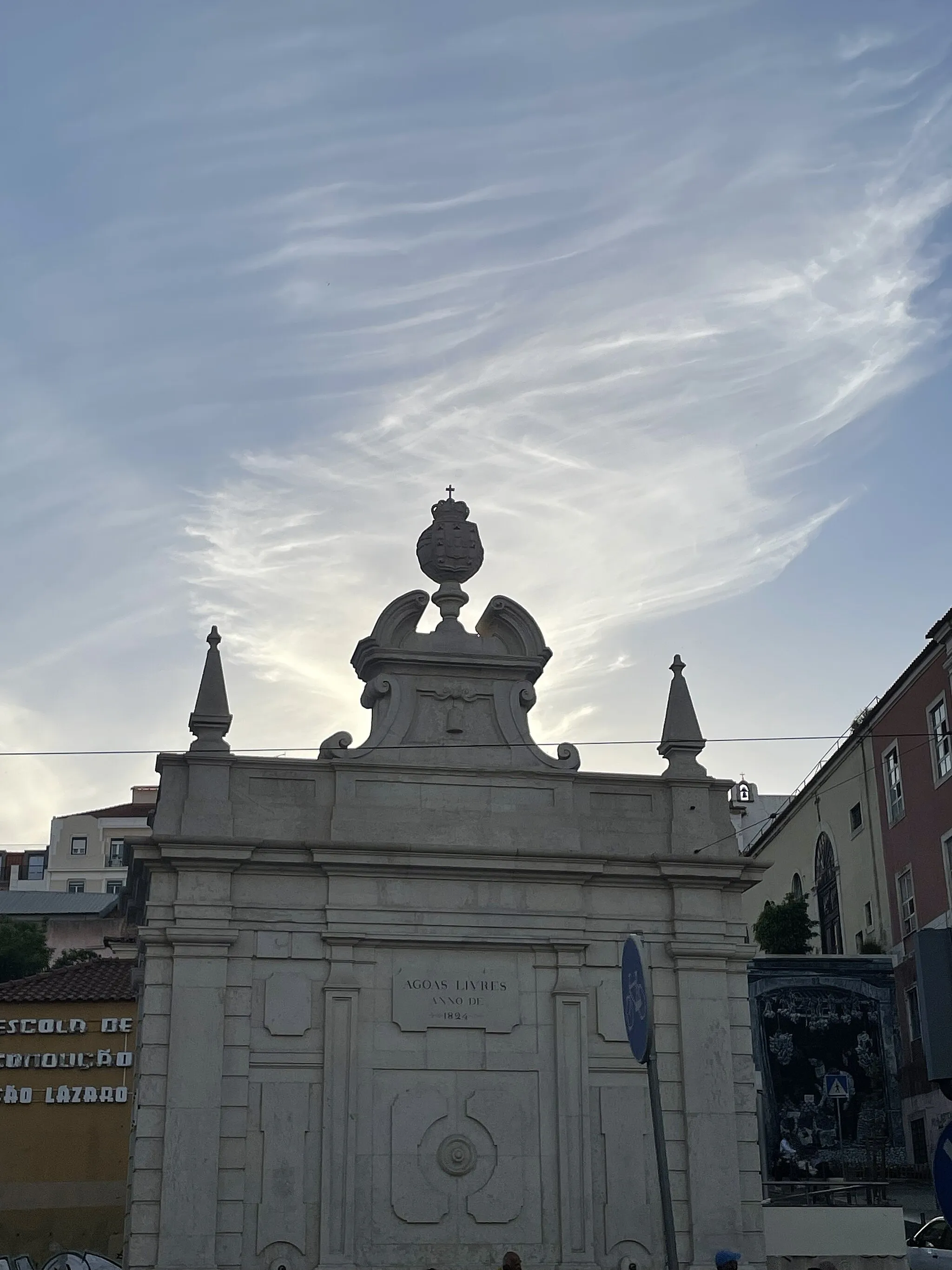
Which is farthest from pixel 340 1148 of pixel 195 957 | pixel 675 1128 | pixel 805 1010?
pixel 805 1010

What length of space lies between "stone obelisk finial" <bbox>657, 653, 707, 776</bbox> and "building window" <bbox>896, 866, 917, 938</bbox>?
61.4 feet

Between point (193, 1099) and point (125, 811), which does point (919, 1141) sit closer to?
point (193, 1099)

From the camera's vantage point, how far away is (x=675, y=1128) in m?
23.0

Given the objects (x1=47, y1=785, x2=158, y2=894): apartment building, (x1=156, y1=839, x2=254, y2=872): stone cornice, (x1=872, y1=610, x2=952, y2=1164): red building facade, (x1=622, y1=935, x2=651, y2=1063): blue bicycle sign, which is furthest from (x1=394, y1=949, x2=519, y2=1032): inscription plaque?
(x1=47, y1=785, x2=158, y2=894): apartment building

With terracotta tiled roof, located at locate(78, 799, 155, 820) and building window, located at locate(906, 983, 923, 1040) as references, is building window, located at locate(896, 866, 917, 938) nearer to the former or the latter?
building window, located at locate(906, 983, 923, 1040)

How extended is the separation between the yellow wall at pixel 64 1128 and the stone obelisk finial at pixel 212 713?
8.02m

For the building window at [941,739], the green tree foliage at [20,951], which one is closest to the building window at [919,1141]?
the building window at [941,739]

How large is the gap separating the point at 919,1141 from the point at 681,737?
2011 centimetres

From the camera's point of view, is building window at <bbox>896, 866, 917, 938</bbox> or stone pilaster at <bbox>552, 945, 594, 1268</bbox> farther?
building window at <bbox>896, 866, 917, 938</bbox>

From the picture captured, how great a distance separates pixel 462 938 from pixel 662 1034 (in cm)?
350

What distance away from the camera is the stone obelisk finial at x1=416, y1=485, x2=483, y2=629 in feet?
85.0

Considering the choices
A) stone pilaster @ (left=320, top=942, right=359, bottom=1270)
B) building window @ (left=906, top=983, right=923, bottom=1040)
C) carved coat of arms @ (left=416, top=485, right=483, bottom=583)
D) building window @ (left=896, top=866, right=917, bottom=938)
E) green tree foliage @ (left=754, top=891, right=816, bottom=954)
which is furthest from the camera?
green tree foliage @ (left=754, top=891, right=816, bottom=954)

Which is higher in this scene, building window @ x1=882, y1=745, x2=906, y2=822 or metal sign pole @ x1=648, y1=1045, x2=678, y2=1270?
building window @ x1=882, y1=745, x2=906, y2=822

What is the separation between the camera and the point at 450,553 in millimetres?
26141
